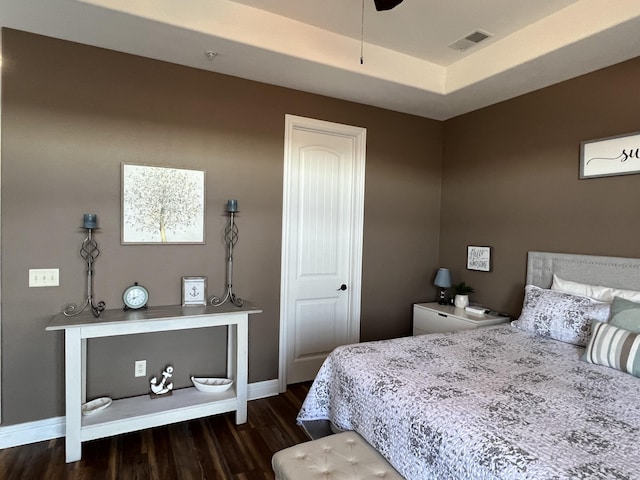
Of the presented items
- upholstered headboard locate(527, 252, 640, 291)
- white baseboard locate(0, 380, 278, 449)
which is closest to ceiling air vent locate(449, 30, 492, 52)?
upholstered headboard locate(527, 252, 640, 291)

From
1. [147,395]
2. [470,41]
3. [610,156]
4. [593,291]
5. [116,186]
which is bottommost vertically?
[147,395]

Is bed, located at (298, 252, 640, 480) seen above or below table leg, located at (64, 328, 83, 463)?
above

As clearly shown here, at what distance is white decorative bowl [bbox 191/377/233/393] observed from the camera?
109 inches

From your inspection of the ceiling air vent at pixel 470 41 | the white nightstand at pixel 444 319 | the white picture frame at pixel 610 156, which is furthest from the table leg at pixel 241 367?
the white picture frame at pixel 610 156

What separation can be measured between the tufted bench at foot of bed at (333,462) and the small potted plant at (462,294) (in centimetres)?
220

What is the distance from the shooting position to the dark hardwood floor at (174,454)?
214cm

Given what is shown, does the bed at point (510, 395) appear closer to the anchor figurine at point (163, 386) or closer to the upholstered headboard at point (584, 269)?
the upholstered headboard at point (584, 269)

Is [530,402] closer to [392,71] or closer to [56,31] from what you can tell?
[392,71]

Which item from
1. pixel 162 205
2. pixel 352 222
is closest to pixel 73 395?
pixel 162 205

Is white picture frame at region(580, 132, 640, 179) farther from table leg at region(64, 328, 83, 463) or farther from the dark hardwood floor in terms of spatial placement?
table leg at region(64, 328, 83, 463)

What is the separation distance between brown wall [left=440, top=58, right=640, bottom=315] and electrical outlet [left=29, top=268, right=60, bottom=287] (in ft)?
11.4

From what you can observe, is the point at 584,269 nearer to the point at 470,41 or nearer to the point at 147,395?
the point at 470,41

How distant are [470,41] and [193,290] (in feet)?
9.24

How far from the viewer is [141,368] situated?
2.74 meters
